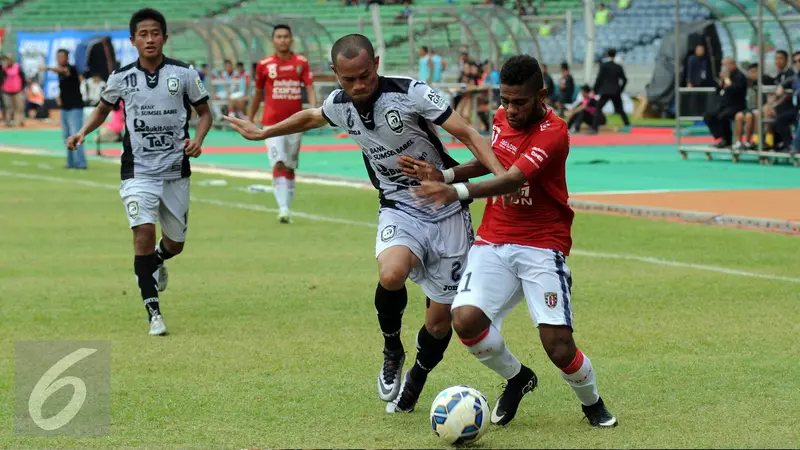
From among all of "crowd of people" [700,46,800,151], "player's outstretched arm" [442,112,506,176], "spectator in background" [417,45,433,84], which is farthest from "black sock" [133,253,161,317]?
"spectator in background" [417,45,433,84]

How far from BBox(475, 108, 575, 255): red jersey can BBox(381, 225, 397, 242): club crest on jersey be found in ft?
2.02

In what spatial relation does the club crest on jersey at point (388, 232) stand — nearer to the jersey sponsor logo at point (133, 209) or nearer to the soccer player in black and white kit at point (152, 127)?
the soccer player in black and white kit at point (152, 127)

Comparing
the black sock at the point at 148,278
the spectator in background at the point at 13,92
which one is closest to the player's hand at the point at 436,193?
the black sock at the point at 148,278

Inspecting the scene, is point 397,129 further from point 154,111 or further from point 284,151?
point 284,151

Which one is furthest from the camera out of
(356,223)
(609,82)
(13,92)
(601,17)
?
(13,92)

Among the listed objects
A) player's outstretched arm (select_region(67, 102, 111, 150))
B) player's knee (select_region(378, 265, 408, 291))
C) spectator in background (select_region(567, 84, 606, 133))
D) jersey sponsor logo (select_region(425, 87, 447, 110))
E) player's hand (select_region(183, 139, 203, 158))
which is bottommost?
spectator in background (select_region(567, 84, 606, 133))

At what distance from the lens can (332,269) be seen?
1262 cm

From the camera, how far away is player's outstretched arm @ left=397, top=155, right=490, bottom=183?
659 cm

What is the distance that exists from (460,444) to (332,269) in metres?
6.51

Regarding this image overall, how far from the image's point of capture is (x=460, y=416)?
20.2ft

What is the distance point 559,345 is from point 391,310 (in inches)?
45.5

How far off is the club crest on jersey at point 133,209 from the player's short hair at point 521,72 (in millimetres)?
4231

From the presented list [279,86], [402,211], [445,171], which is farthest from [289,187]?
[445,171]

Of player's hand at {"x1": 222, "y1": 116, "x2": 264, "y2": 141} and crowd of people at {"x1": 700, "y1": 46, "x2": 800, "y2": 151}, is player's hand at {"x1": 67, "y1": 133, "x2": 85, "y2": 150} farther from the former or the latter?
crowd of people at {"x1": 700, "y1": 46, "x2": 800, "y2": 151}
